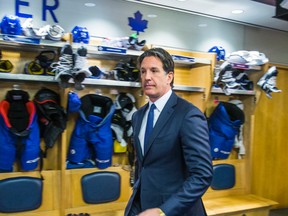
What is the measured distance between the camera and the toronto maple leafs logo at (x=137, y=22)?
140 inches

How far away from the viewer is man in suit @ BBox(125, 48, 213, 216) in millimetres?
1315

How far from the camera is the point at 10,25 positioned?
8.25 feet

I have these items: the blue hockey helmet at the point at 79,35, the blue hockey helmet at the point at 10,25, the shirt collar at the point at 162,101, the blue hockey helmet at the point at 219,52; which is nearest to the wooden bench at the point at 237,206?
the blue hockey helmet at the point at 219,52

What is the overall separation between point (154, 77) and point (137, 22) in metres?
2.24

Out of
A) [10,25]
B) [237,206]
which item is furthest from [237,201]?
[10,25]

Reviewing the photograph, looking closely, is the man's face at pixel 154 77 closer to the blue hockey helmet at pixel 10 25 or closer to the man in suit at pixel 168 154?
the man in suit at pixel 168 154

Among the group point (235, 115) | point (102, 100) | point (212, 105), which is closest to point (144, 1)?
point (102, 100)

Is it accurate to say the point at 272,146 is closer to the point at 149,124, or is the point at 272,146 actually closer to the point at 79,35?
the point at 79,35

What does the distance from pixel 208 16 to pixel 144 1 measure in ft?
3.26

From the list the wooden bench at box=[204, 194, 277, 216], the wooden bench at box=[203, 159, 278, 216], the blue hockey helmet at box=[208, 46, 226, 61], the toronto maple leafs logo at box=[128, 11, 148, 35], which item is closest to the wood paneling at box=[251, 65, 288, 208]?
the wooden bench at box=[203, 159, 278, 216]

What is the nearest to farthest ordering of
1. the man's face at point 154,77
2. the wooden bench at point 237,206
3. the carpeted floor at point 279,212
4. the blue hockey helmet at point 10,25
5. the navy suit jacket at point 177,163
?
the navy suit jacket at point 177,163 < the man's face at point 154,77 < the blue hockey helmet at point 10,25 < the wooden bench at point 237,206 < the carpeted floor at point 279,212

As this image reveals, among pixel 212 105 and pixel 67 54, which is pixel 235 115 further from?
pixel 67 54

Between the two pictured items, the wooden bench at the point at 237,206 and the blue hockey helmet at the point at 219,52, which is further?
the blue hockey helmet at the point at 219,52

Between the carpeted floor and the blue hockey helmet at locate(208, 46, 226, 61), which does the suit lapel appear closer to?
the blue hockey helmet at locate(208, 46, 226, 61)
